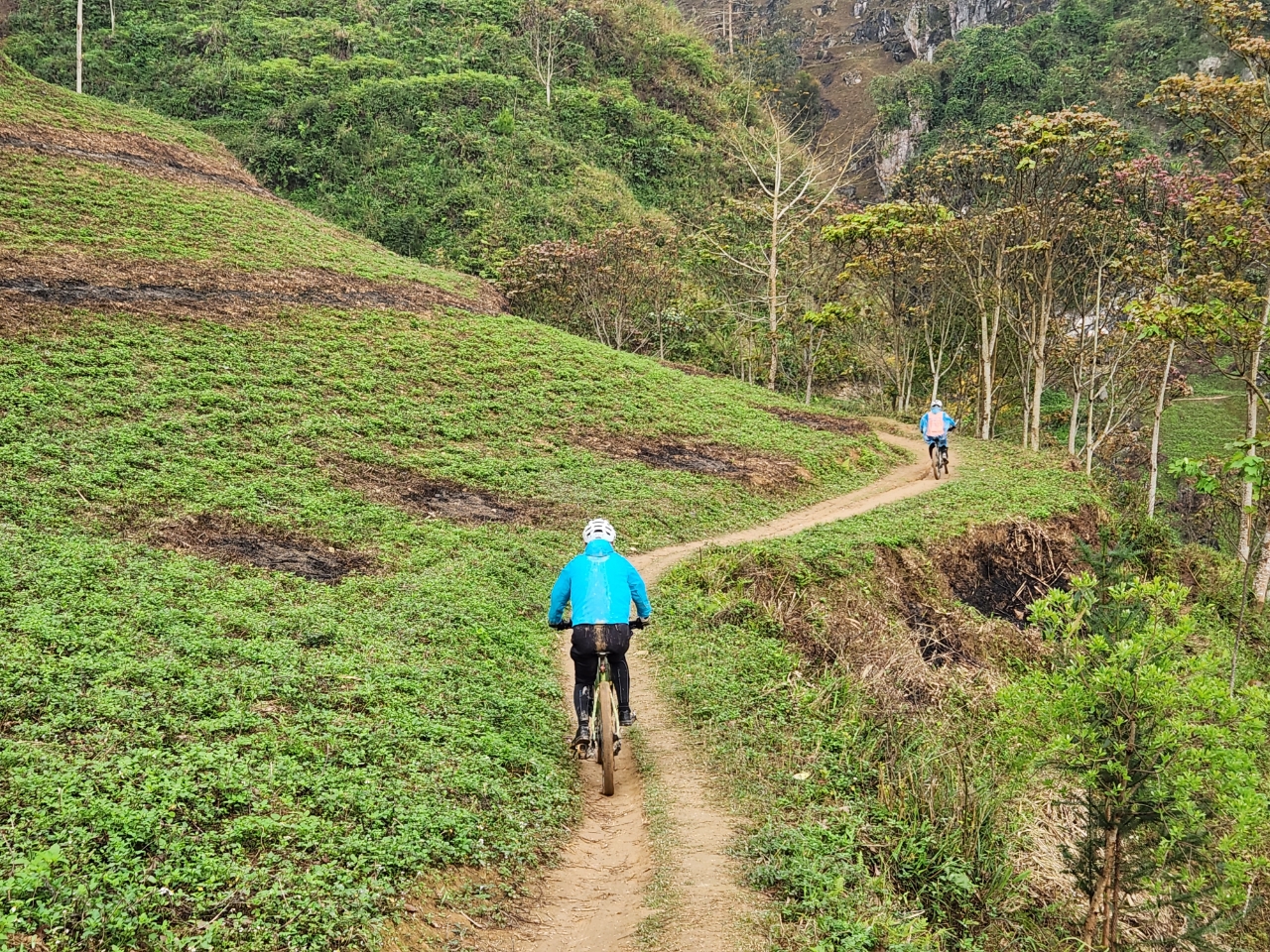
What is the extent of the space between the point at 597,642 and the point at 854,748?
239 cm

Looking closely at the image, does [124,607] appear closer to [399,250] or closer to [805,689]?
[805,689]

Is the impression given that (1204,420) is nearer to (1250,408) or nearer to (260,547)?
(1250,408)

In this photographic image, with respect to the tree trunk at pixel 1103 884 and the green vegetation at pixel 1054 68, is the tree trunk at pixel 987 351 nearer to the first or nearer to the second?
the tree trunk at pixel 1103 884

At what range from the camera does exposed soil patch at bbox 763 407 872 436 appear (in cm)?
2677

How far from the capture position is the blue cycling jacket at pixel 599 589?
23.2 feet

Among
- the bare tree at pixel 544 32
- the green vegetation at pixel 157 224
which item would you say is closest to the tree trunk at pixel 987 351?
the green vegetation at pixel 157 224

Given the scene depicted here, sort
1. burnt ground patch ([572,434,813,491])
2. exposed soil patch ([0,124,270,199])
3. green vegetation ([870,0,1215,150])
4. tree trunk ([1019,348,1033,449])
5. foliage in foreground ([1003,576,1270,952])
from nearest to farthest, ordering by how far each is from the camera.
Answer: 1. foliage in foreground ([1003,576,1270,952])
2. burnt ground patch ([572,434,813,491])
3. exposed soil patch ([0,124,270,199])
4. tree trunk ([1019,348,1033,449])
5. green vegetation ([870,0,1215,150])

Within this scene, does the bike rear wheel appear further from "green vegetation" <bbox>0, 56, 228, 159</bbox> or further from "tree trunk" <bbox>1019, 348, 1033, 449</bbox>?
"green vegetation" <bbox>0, 56, 228, 159</bbox>

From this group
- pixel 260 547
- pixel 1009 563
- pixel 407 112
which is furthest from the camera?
pixel 407 112

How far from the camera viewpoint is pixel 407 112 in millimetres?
45906

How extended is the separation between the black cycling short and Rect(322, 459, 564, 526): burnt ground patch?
7.66m

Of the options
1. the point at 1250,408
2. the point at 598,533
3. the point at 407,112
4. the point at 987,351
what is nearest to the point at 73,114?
the point at 407,112

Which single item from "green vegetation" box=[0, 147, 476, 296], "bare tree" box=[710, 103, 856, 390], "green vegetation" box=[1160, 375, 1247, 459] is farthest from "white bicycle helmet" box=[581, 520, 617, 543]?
"green vegetation" box=[1160, 375, 1247, 459]

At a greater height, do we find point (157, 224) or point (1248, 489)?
point (157, 224)
